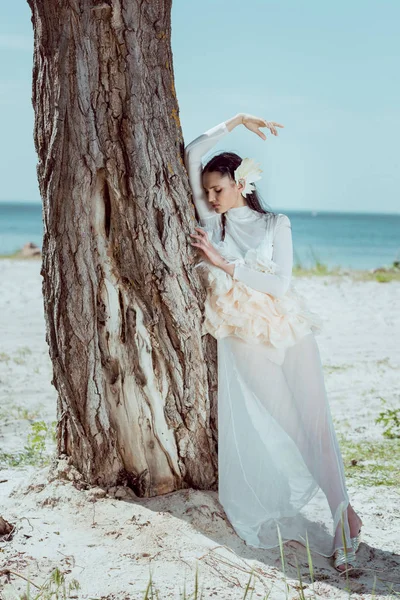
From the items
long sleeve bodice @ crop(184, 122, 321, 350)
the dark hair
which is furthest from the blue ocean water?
long sleeve bodice @ crop(184, 122, 321, 350)

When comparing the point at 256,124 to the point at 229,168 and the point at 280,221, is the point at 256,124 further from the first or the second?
the point at 280,221

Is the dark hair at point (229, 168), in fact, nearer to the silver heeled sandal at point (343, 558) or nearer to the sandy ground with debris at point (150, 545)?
the sandy ground with debris at point (150, 545)

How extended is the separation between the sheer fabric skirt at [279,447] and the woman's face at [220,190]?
0.62 metres

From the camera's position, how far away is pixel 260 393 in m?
3.54

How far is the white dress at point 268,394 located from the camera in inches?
135

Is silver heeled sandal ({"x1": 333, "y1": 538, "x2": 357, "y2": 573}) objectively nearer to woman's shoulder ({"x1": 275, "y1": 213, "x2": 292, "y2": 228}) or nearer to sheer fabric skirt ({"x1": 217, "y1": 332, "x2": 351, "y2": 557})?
sheer fabric skirt ({"x1": 217, "y1": 332, "x2": 351, "y2": 557})

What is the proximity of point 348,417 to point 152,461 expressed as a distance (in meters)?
2.54

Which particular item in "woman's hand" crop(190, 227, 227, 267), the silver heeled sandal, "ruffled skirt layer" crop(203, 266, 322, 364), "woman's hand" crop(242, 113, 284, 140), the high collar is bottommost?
the silver heeled sandal

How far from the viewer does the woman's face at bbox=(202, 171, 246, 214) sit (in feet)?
11.5

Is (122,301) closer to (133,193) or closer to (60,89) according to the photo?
(133,193)

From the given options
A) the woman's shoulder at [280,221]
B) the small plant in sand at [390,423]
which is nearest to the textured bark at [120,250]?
the woman's shoulder at [280,221]

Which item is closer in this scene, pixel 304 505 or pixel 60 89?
pixel 60 89

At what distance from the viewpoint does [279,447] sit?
358cm

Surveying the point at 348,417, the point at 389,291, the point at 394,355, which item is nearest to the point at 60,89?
the point at 348,417
